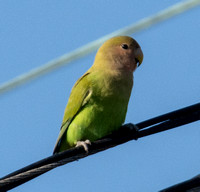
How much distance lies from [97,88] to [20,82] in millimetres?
909

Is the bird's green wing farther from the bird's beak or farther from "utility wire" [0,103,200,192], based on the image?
"utility wire" [0,103,200,192]

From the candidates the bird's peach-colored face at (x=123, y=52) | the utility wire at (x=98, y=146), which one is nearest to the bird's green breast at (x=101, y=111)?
the bird's peach-colored face at (x=123, y=52)

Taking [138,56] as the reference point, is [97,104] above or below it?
below

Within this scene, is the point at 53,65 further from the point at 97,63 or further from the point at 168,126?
the point at 168,126

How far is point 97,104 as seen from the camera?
4840mm

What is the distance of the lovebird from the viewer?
4812 mm

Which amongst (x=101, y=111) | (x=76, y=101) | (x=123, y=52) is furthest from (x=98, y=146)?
(x=123, y=52)

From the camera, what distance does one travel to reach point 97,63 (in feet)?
17.8

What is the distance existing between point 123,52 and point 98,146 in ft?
7.10

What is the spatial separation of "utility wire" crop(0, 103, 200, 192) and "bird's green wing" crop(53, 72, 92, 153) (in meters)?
1.21

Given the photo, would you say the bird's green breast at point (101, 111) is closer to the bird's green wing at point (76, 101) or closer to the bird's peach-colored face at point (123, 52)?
the bird's green wing at point (76, 101)

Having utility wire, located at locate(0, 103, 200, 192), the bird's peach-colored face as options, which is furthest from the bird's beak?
utility wire, located at locate(0, 103, 200, 192)

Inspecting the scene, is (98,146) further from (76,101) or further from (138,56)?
(138,56)

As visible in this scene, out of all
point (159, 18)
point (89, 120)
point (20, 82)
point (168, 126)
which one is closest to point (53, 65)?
point (20, 82)
